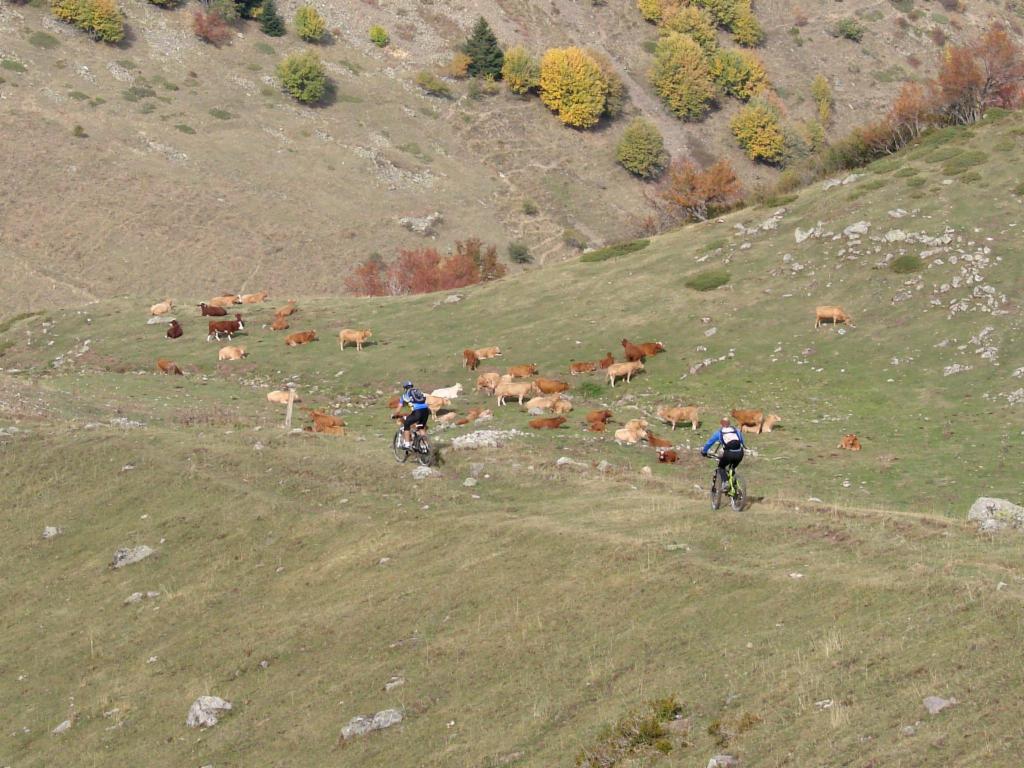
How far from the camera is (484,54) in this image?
15575cm

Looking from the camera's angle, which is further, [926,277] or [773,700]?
[926,277]

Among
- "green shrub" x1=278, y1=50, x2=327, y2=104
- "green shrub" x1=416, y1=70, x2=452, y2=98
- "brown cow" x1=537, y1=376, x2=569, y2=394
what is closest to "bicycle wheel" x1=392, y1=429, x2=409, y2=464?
"brown cow" x1=537, y1=376, x2=569, y2=394

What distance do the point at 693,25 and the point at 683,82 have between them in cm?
1944

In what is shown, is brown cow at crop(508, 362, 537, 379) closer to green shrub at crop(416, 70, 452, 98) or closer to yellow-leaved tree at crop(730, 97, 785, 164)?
green shrub at crop(416, 70, 452, 98)

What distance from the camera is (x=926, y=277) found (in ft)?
175

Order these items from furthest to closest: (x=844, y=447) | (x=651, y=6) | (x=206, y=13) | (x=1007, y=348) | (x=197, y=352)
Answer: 1. (x=651, y=6)
2. (x=206, y=13)
3. (x=197, y=352)
4. (x=1007, y=348)
5. (x=844, y=447)

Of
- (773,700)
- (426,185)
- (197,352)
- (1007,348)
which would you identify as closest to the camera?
(773,700)

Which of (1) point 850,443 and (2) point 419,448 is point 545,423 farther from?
(2) point 419,448

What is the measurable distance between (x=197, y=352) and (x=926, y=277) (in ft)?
116

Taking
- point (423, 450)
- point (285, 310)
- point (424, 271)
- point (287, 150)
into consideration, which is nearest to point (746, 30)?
point (287, 150)

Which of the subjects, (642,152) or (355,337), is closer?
(355,337)

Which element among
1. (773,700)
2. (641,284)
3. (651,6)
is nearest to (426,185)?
(651,6)

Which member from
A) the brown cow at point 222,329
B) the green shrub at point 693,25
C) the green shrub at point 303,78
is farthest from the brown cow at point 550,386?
the green shrub at point 693,25

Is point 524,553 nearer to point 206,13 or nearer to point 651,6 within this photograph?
point 206,13
